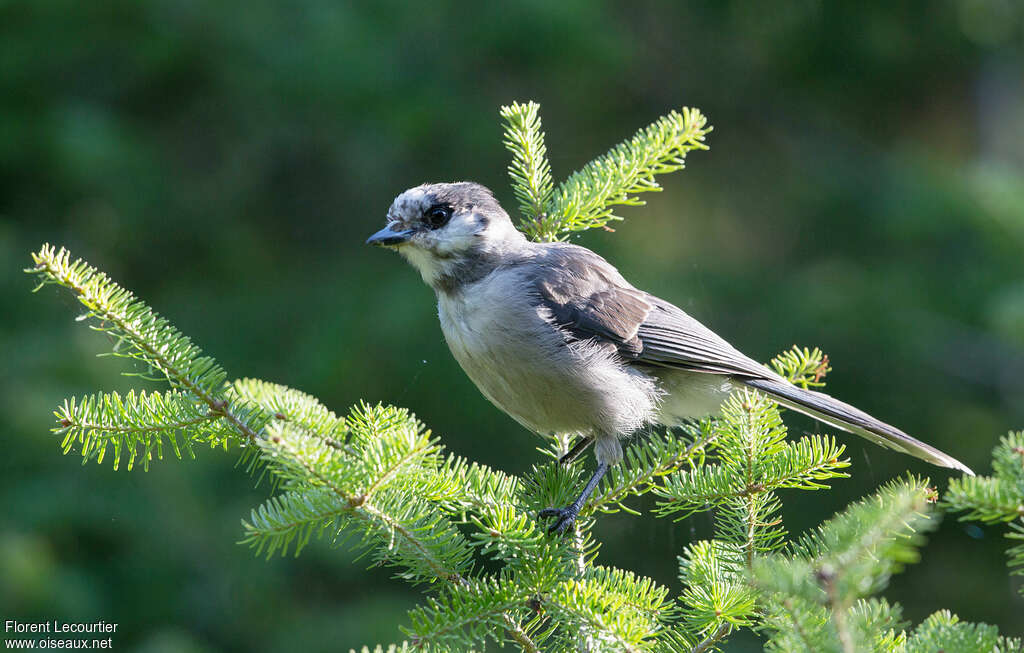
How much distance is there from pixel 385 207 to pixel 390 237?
3.39 meters

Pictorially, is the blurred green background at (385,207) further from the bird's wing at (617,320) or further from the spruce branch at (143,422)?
the spruce branch at (143,422)

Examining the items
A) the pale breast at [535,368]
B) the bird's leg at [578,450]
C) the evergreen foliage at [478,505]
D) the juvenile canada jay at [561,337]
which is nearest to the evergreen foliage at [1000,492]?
the evergreen foliage at [478,505]

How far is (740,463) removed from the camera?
2131 millimetres

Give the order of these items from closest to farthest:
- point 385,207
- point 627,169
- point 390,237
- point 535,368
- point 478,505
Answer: point 478,505 → point 627,169 → point 535,368 → point 390,237 → point 385,207

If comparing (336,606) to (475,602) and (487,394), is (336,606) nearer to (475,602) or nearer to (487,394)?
(487,394)

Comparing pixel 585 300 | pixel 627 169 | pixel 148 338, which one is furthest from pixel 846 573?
pixel 585 300

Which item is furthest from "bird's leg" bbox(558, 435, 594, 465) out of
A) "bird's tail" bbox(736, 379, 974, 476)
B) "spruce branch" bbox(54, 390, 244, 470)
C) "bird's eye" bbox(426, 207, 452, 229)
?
"spruce branch" bbox(54, 390, 244, 470)

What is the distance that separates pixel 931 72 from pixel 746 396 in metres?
5.42

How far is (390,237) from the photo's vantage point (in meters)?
3.10

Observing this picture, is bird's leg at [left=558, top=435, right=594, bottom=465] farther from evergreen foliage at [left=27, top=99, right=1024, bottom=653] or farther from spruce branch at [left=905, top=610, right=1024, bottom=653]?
spruce branch at [left=905, top=610, right=1024, bottom=653]

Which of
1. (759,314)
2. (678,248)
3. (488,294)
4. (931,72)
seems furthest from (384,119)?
(931,72)

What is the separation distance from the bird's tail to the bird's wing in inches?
4.1

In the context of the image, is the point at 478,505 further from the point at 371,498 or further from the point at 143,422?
the point at 143,422

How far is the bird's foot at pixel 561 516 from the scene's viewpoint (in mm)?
2316
